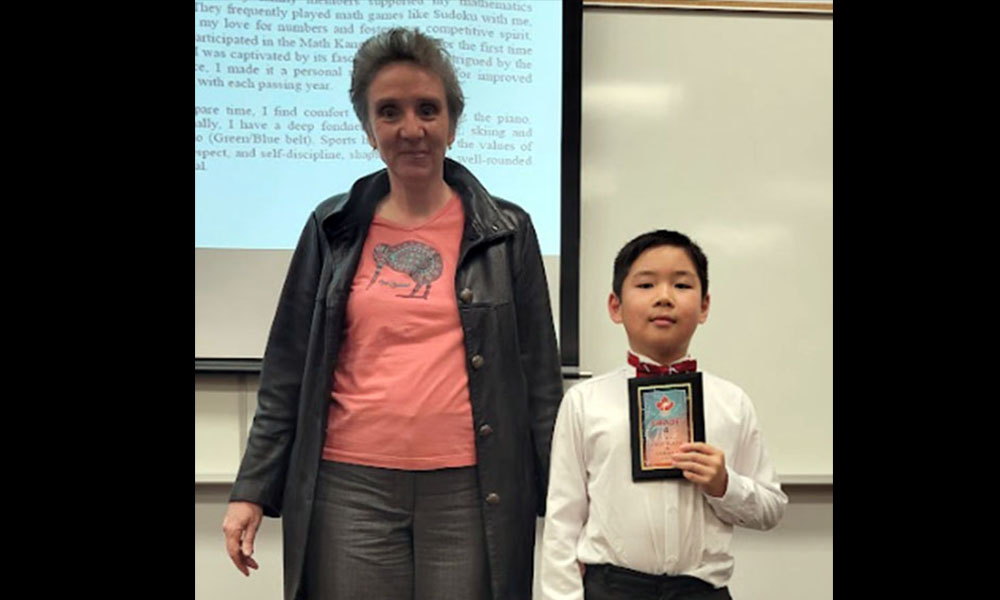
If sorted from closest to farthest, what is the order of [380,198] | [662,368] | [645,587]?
[645,587]
[662,368]
[380,198]

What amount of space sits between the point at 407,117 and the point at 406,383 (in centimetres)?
48

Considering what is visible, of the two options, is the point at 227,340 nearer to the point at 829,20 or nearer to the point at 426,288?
the point at 426,288

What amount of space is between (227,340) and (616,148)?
1.25 meters

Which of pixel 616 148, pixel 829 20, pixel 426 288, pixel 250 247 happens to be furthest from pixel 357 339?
pixel 829 20

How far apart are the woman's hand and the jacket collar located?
20.7 inches

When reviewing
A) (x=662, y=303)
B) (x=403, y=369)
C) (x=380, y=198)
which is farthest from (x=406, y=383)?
(x=662, y=303)

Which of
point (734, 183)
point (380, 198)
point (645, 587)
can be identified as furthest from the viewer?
point (734, 183)

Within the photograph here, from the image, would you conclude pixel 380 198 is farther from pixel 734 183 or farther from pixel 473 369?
pixel 734 183

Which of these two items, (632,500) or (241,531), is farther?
(241,531)

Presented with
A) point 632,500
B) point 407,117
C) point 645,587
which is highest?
point 407,117

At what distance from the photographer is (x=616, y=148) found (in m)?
2.74

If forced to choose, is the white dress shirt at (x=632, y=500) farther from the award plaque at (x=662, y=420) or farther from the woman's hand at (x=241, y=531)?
the woman's hand at (x=241, y=531)

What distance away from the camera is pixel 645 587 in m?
1.51

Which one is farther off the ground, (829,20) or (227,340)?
(829,20)
